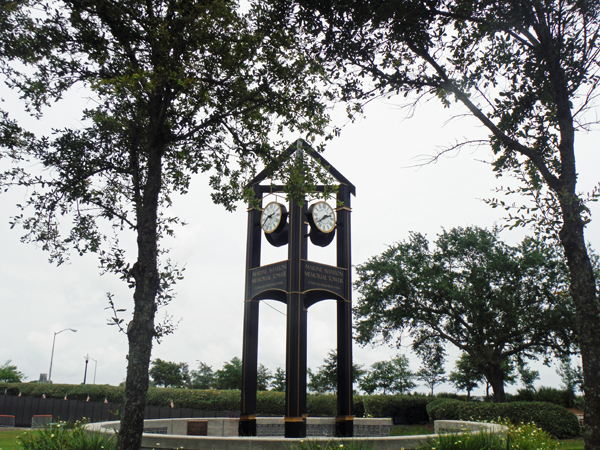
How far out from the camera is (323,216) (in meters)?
16.0

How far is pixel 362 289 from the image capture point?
30.2m

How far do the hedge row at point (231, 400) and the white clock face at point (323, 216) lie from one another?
37.7 feet

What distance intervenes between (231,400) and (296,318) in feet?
41.5

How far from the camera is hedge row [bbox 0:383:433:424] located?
78.5 feet

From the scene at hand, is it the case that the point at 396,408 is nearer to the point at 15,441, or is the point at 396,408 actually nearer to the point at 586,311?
the point at 15,441

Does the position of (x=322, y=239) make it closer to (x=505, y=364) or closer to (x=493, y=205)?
(x=493, y=205)

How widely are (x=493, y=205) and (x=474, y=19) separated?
11.2 ft

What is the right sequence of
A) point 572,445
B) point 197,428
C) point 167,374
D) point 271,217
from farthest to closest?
point 167,374
point 572,445
point 271,217
point 197,428

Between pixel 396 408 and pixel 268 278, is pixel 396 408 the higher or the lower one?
the lower one

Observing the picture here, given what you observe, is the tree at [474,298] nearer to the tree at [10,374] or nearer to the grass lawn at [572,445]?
the grass lawn at [572,445]

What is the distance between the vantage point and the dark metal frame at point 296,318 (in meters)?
14.0

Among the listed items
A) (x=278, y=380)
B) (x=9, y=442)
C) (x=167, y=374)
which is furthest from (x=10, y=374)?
(x=9, y=442)

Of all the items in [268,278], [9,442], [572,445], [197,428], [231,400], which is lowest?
[572,445]

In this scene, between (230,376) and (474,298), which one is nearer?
(474,298)
